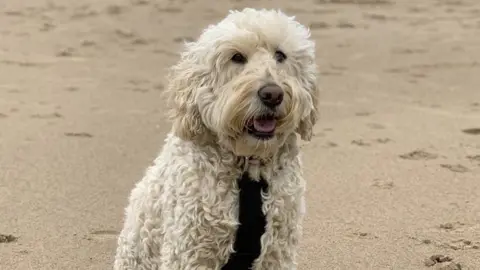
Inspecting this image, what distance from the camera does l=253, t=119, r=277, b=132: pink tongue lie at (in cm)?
335

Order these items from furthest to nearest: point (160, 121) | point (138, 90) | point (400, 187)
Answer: point (138, 90), point (160, 121), point (400, 187)

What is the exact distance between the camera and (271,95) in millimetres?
3250

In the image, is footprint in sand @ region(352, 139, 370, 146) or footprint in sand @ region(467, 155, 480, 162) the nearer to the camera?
footprint in sand @ region(467, 155, 480, 162)

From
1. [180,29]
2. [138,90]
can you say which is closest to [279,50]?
[138,90]

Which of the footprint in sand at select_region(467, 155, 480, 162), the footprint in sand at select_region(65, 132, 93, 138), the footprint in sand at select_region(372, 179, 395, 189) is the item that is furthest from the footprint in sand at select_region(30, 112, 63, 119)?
the footprint in sand at select_region(467, 155, 480, 162)

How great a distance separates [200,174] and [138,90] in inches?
225

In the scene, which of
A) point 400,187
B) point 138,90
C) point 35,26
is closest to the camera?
point 400,187

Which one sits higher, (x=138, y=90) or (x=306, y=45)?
(x=306, y=45)

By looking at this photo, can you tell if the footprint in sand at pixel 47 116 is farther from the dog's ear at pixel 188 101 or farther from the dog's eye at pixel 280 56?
the dog's eye at pixel 280 56

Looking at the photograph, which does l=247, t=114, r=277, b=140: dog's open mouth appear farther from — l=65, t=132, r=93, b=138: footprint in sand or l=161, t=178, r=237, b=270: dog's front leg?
l=65, t=132, r=93, b=138: footprint in sand

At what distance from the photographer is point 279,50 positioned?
343cm

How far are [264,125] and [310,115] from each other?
0.97 feet

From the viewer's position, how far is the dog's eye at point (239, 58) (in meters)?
3.40

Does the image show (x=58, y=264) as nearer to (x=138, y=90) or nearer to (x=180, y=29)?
(x=138, y=90)
